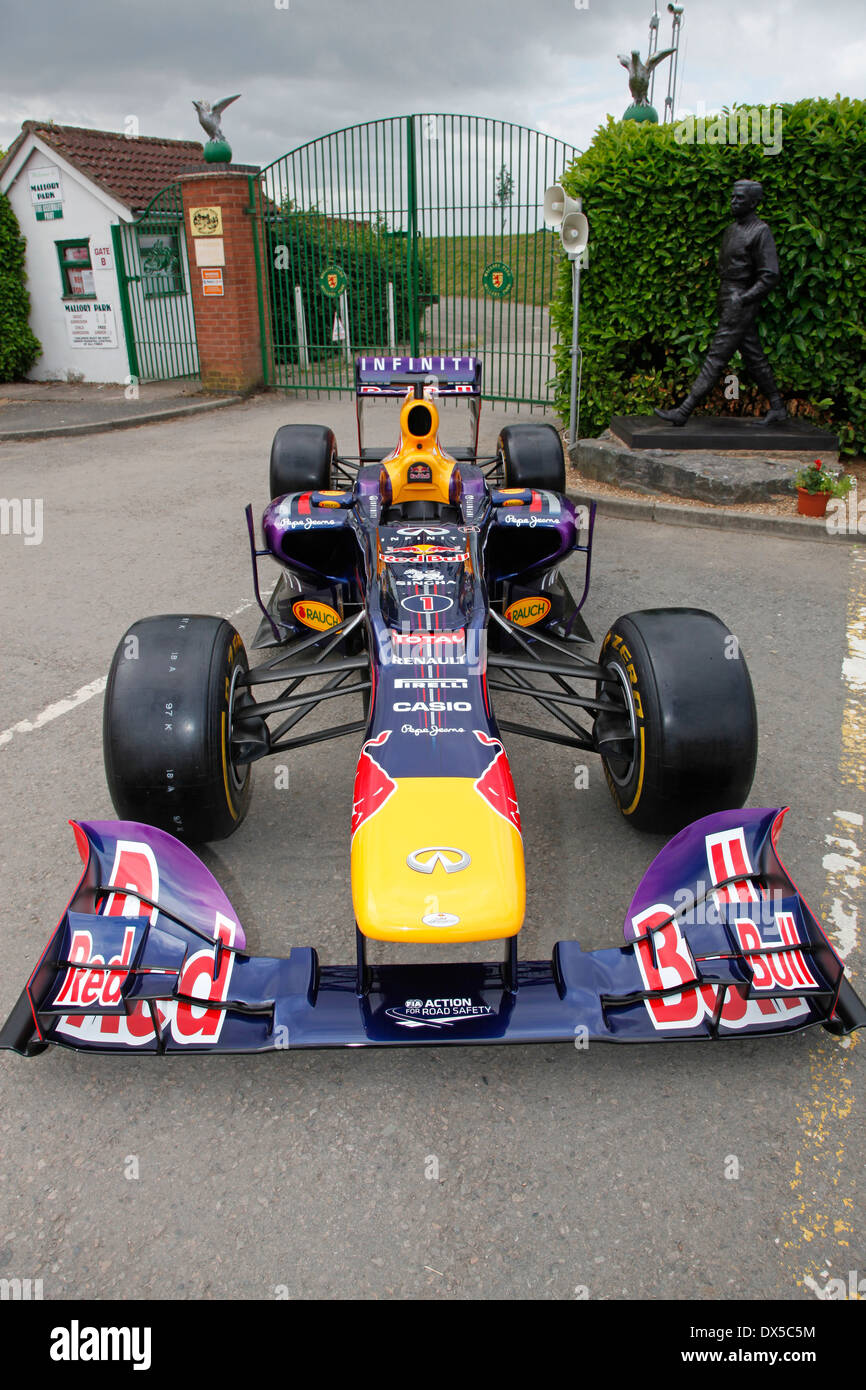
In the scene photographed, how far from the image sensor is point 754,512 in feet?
25.0

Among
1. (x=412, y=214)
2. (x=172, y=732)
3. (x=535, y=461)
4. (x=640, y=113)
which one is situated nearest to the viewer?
(x=172, y=732)

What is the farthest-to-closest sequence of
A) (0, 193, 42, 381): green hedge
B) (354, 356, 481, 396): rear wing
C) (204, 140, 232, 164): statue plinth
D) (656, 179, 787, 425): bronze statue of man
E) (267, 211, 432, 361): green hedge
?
(0, 193, 42, 381): green hedge < (267, 211, 432, 361): green hedge < (204, 140, 232, 164): statue plinth < (656, 179, 787, 425): bronze statue of man < (354, 356, 481, 396): rear wing

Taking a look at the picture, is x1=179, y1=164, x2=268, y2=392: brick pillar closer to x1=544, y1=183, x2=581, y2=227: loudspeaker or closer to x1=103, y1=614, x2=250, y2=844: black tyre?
x1=544, y1=183, x2=581, y2=227: loudspeaker

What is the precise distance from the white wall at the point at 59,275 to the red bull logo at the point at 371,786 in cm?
1389

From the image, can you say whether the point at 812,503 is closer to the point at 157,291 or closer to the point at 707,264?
the point at 707,264

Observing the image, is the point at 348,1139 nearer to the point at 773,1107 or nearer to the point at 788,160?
the point at 773,1107

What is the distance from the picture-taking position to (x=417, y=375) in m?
6.07

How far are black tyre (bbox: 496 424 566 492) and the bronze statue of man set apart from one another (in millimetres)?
3032

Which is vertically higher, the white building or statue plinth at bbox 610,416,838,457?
the white building

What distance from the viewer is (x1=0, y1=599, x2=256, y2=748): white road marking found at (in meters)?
4.45

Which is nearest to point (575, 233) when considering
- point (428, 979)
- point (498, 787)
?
point (498, 787)

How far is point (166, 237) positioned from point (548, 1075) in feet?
50.4

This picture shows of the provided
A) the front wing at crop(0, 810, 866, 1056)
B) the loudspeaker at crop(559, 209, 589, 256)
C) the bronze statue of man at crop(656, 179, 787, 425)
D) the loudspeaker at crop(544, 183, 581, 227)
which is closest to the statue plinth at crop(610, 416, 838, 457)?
the bronze statue of man at crop(656, 179, 787, 425)

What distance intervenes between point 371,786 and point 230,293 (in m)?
12.4
